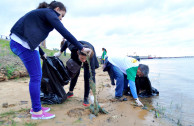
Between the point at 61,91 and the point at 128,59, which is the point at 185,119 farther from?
the point at 61,91

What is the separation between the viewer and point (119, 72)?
3400 millimetres

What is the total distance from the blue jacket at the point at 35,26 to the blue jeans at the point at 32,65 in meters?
0.14

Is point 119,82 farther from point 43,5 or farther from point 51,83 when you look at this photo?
point 43,5

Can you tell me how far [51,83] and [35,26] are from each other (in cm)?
116

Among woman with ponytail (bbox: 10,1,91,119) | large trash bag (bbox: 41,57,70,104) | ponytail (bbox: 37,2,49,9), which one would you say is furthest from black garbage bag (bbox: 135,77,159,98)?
ponytail (bbox: 37,2,49,9)

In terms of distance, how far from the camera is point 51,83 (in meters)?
2.54

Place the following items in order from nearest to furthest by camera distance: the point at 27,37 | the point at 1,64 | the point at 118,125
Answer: the point at 27,37 < the point at 118,125 < the point at 1,64

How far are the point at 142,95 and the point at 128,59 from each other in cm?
123

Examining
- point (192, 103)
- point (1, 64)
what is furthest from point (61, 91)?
point (1, 64)

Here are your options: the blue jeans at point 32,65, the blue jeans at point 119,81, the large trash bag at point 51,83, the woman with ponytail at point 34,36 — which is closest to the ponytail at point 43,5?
the woman with ponytail at point 34,36

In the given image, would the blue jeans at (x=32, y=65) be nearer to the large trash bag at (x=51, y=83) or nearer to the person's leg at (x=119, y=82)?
the large trash bag at (x=51, y=83)

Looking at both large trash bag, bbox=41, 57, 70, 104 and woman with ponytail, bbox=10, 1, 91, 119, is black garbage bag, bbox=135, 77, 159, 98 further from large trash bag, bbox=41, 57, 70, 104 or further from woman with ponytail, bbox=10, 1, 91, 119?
woman with ponytail, bbox=10, 1, 91, 119

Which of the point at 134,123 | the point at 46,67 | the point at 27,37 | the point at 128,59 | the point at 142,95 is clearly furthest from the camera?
the point at 142,95

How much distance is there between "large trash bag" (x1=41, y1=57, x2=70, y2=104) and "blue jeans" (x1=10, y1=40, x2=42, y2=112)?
62 cm
